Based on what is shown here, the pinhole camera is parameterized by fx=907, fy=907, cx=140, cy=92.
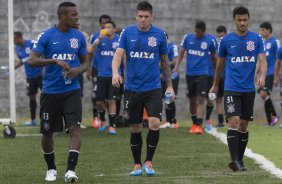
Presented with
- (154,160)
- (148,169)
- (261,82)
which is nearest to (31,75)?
(154,160)

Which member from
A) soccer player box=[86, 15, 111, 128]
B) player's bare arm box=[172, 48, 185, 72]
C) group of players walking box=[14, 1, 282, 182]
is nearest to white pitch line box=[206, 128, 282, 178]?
group of players walking box=[14, 1, 282, 182]

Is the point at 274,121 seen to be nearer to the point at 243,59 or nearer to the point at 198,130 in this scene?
the point at 198,130

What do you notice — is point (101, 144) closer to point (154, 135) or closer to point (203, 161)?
point (203, 161)

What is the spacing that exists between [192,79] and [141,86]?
8770 mm

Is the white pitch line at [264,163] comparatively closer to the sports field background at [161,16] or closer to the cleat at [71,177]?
the cleat at [71,177]

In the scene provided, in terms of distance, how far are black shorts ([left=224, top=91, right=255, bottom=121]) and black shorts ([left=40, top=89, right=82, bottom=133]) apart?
2.32 meters

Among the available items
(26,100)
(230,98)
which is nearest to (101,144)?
(230,98)

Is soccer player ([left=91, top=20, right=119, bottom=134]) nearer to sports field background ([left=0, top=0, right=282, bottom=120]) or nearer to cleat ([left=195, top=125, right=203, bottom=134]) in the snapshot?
cleat ([left=195, top=125, right=203, bottom=134])

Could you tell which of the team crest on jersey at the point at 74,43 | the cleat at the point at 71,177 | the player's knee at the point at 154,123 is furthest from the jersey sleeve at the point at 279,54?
the cleat at the point at 71,177

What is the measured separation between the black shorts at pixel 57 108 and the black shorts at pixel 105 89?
852cm

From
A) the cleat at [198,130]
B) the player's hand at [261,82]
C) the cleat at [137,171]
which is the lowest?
the cleat at [198,130]

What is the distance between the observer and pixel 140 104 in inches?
486

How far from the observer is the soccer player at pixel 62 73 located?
11484 mm

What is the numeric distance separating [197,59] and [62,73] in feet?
31.5
